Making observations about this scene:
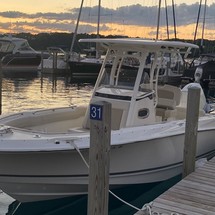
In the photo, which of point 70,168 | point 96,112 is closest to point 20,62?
point 70,168

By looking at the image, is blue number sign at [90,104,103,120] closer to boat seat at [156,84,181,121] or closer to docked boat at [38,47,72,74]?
boat seat at [156,84,181,121]

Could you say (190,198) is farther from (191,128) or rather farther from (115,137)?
(115,137)

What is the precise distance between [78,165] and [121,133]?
0.83m

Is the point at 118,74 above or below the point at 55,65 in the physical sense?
above

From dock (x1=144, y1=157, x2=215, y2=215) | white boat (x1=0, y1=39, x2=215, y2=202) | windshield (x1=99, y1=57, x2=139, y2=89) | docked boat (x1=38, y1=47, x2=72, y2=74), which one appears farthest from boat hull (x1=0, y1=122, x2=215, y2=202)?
docked boat (x1=38, y1=47, x2=72, y2=74)

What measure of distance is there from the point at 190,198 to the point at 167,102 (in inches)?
138

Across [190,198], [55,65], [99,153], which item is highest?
[99,153]

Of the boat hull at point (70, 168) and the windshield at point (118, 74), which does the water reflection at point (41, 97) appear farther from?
the boat hull at point (70, 168)

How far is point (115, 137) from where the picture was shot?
6.66 meters

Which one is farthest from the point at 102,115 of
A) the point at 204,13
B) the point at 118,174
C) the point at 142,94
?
the point at 204,13

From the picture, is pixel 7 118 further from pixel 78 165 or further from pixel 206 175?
pixel 206 175

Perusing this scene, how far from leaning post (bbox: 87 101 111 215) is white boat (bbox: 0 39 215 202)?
57.9 inches

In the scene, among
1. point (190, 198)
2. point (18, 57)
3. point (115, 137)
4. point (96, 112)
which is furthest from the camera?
point (18, 57)

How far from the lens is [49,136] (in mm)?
6562
